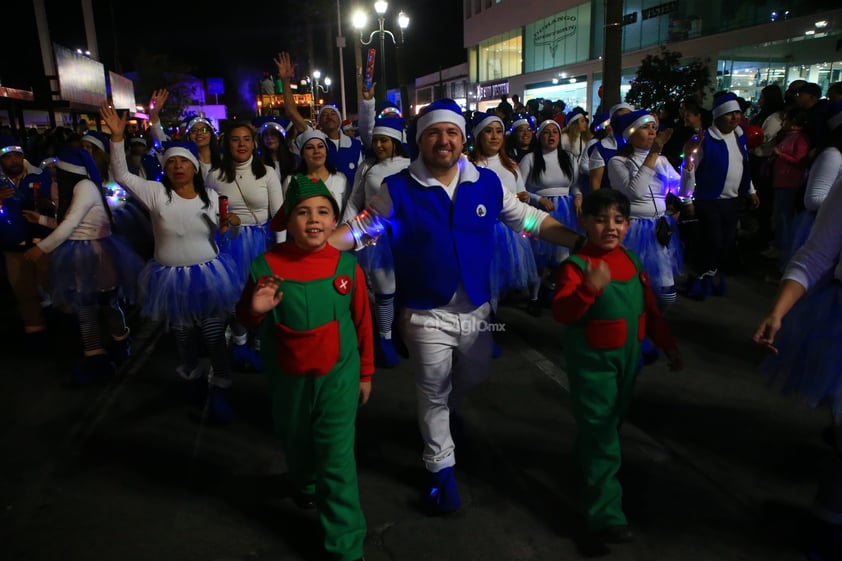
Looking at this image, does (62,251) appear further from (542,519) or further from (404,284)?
(542,519)

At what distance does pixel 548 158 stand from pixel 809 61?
655 inches

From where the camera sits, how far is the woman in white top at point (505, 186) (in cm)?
592

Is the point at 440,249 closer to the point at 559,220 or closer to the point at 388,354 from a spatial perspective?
the point at 388,354

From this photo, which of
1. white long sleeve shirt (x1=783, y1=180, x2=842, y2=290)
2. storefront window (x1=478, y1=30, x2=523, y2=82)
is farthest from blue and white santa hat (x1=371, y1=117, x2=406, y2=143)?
storefront window (x1=478, y1=30, x2=523, y2=82)

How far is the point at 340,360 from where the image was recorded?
9.89 feet

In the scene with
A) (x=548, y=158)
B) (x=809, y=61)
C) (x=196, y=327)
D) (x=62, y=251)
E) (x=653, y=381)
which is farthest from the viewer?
(x=809, y=61)

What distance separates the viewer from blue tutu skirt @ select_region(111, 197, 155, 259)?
23.2 feet

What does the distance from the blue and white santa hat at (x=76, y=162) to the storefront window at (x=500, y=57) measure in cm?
3610

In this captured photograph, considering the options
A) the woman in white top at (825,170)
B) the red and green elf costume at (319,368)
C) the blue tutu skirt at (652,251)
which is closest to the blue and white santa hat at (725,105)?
the blue tutu skirt at (652,251)

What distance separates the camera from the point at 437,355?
338 centimetres

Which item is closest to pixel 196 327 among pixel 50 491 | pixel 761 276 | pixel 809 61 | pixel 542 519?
pixel 50 491

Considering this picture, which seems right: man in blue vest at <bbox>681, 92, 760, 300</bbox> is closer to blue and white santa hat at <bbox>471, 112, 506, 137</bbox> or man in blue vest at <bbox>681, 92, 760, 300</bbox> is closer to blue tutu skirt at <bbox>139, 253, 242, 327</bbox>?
blue and white santa hat at <bbox>471, 112, 506, 137</bbox>

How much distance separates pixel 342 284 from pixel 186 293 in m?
1.95

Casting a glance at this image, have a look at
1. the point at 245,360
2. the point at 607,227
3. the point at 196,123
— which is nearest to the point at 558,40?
the point at 196,123
